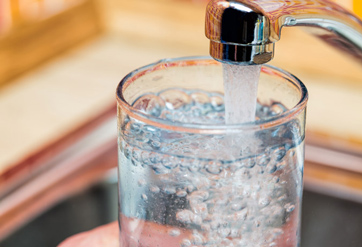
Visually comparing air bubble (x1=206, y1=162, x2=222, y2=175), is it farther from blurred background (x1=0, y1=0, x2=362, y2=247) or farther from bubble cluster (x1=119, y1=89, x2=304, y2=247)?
blurred background (x1=0, y1=0, x2=362, y2=247)

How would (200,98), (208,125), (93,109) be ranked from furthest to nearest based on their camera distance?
1. (93,109)
2. (200,98)
3. (208,125)

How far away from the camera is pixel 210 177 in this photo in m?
0.36

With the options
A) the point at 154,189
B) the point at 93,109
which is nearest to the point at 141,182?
the point at 154,189

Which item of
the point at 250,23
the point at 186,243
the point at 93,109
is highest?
the point at 250,23

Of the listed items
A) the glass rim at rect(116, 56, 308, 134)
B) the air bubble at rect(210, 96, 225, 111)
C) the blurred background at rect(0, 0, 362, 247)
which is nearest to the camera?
the glass rim at rect(116, 56, 308, 134)

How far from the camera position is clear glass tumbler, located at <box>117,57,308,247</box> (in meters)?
0.36

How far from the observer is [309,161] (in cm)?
85

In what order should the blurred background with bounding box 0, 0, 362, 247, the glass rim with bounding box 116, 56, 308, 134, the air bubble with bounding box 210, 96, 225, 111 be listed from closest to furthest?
the glass rim with bounding box 116, 56, 308, 134, the air bubble with bounding box 210, 96, 225, 111, the blurred background with bounding box 0, 0, 362, 247

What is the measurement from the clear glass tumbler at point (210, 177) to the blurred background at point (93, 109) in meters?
0.14

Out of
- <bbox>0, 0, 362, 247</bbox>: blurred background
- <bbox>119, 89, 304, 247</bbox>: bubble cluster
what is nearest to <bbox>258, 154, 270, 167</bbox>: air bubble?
<bbox>119, 89, 304, 247</bbox>: bubble cluster

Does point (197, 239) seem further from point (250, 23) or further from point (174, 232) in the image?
point (250, 23)

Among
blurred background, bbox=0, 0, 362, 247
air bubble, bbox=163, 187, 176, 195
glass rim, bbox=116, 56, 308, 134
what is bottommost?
blurred background, bbox=0, 0, 362, 247

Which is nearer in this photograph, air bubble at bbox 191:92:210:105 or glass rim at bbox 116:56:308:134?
glass rim at bbox 116:56:308:134

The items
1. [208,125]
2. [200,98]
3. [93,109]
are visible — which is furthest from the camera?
[93,109]
